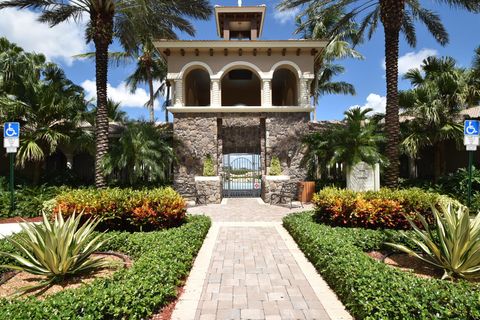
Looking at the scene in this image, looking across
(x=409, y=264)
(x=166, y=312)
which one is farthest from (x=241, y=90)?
(x=166, y=312)

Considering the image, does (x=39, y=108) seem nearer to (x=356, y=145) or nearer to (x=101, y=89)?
(x=101, y=89)

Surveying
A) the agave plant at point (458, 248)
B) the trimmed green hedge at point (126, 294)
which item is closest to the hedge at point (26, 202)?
the trimmed green hedge at point (126, 294)

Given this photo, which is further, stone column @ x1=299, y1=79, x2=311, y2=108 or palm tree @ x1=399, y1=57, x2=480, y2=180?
stone column @ x1=299, y1=79, x2=311, y2=108

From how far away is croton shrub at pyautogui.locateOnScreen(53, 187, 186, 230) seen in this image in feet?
26.1

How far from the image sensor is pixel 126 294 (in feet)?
12.6

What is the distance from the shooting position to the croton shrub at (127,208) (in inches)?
314

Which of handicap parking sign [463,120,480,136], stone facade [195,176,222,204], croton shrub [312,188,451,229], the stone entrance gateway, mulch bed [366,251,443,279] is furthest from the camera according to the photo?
the stone entrance gateway

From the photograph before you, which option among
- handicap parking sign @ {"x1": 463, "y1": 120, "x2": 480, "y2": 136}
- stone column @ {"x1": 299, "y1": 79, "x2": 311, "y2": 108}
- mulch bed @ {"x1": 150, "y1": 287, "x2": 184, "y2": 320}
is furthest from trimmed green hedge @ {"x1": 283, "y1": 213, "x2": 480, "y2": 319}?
stone column @ {"x1": 299, "y1": 79, "x2": 311, "y2": 108}

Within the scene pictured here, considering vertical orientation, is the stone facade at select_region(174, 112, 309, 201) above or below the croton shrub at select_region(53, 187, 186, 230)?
above

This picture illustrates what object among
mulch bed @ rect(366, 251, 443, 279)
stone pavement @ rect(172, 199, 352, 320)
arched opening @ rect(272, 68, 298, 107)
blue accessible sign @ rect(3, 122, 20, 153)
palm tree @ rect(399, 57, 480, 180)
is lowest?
stone pavement @ rect(172, 199, 352, 320)

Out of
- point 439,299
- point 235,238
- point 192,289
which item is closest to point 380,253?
point 439,299

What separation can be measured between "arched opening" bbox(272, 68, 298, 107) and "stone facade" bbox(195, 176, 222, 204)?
753 cm

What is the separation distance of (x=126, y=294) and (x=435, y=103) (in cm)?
1540

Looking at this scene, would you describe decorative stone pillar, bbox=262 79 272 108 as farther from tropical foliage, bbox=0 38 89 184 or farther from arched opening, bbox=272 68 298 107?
tropical foliage, bbox=0 38 89 184
